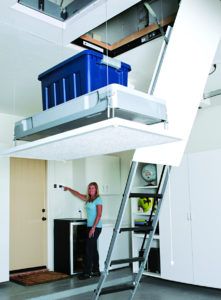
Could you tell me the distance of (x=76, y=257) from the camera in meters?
5.93

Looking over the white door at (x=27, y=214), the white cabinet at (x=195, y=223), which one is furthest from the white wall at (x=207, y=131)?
the white door at (x=27, y=214)

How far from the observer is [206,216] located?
4.84m

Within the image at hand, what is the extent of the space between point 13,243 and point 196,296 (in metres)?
3.20

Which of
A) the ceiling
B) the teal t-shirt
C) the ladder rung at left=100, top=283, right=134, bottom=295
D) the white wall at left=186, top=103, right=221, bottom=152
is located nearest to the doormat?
the teal t-shirt

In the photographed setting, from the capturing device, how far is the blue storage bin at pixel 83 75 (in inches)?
80.0

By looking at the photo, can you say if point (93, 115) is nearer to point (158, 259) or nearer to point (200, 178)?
point (200, 178)

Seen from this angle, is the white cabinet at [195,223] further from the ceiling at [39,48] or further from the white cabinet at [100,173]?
the white cabinet at [100,173]

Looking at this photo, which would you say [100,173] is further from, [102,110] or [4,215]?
[102,110]

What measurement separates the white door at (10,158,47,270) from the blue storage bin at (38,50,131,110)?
4.05m

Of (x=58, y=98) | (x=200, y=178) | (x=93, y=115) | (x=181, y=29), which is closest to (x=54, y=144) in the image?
(x=93, y=115)

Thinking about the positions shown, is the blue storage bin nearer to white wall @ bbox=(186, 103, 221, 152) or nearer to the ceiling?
the ceiling

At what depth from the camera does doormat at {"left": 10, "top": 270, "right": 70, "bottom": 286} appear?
5.29 meters

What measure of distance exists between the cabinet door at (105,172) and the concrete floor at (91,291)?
1887 mm

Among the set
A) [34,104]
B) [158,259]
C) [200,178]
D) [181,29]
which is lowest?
[158,259]
